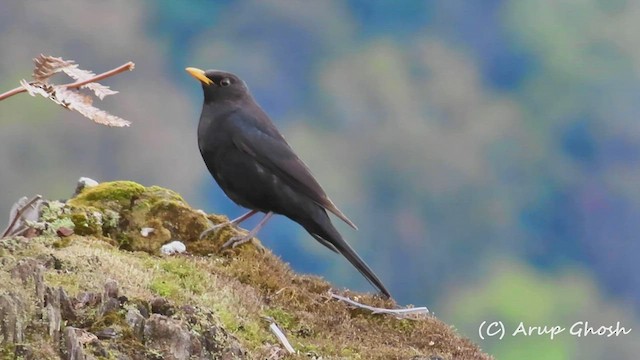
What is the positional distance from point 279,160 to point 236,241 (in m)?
0.77

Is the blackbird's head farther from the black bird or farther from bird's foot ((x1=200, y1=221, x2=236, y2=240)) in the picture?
bird's foot ((x1=200, y1=221, x2=236, y2=240))

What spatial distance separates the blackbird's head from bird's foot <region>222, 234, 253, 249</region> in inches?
42.6

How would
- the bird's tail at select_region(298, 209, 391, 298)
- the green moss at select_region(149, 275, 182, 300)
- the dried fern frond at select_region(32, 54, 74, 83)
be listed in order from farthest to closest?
1. the bird's tail at select_region(298, 209, 391, 298)
2. the green moss at select_region(149, 275, 182, 300)
3. the dried fern frond at select_region(32, 54, 74, 83)

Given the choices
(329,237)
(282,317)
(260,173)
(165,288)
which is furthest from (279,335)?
(260,173)

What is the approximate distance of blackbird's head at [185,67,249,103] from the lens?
5.32 meters

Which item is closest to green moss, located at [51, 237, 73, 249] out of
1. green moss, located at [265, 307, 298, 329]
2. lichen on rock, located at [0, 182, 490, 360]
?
lichen on rock, located at [0, 182, 490, 360]

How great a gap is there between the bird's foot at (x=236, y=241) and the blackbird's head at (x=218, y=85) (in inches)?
42.6

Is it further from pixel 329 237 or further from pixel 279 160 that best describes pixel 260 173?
pixel 329 237

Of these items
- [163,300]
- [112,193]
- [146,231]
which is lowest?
[163,300]

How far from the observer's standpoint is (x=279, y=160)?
16.9 ft

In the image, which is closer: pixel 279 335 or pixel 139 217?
pixel 279 335

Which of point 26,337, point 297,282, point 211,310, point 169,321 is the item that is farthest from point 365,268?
point 26,337

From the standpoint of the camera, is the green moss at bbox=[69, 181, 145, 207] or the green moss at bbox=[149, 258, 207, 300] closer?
the green moss at bbox=[149, 258, 207, 300]

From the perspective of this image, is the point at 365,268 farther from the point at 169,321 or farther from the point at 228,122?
the point at 169,321
